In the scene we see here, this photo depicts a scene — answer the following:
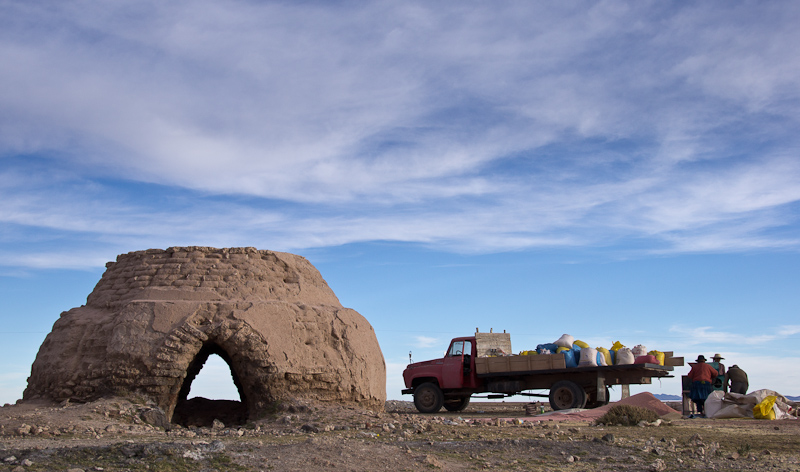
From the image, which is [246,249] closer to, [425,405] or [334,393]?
[334,393]

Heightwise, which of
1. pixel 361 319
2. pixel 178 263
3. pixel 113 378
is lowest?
pixel 113 378

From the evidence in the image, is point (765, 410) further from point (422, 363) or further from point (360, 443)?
point (360, 443)

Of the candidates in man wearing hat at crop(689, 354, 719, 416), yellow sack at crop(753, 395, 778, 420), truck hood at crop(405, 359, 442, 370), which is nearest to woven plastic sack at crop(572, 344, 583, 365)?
man wearing hat at crop(689, 354, 719, 416)

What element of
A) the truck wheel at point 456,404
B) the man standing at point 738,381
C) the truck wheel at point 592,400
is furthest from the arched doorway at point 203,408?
the man standing at point 738,381

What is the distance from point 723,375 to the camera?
16.5 m

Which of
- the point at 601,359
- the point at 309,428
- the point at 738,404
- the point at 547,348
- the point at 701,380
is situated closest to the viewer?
the point at 309,428

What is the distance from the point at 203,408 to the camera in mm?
15367

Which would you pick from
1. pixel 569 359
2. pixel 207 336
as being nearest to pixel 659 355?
pixel 569 359

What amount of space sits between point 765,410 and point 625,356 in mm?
2990

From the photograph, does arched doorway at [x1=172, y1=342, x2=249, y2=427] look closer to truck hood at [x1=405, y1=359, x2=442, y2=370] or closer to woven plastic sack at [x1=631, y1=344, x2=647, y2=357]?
truck hood at [x1=405, y1=359, x2=442, y2=370]

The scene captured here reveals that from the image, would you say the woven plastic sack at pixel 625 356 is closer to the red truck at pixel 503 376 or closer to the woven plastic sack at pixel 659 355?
the red truck at pixel 503 376

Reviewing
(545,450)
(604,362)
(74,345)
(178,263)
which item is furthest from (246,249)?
(604,362)

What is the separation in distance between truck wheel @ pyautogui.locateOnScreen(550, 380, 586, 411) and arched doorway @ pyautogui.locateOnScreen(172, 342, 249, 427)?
280 inches

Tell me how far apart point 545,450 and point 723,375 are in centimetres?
975
